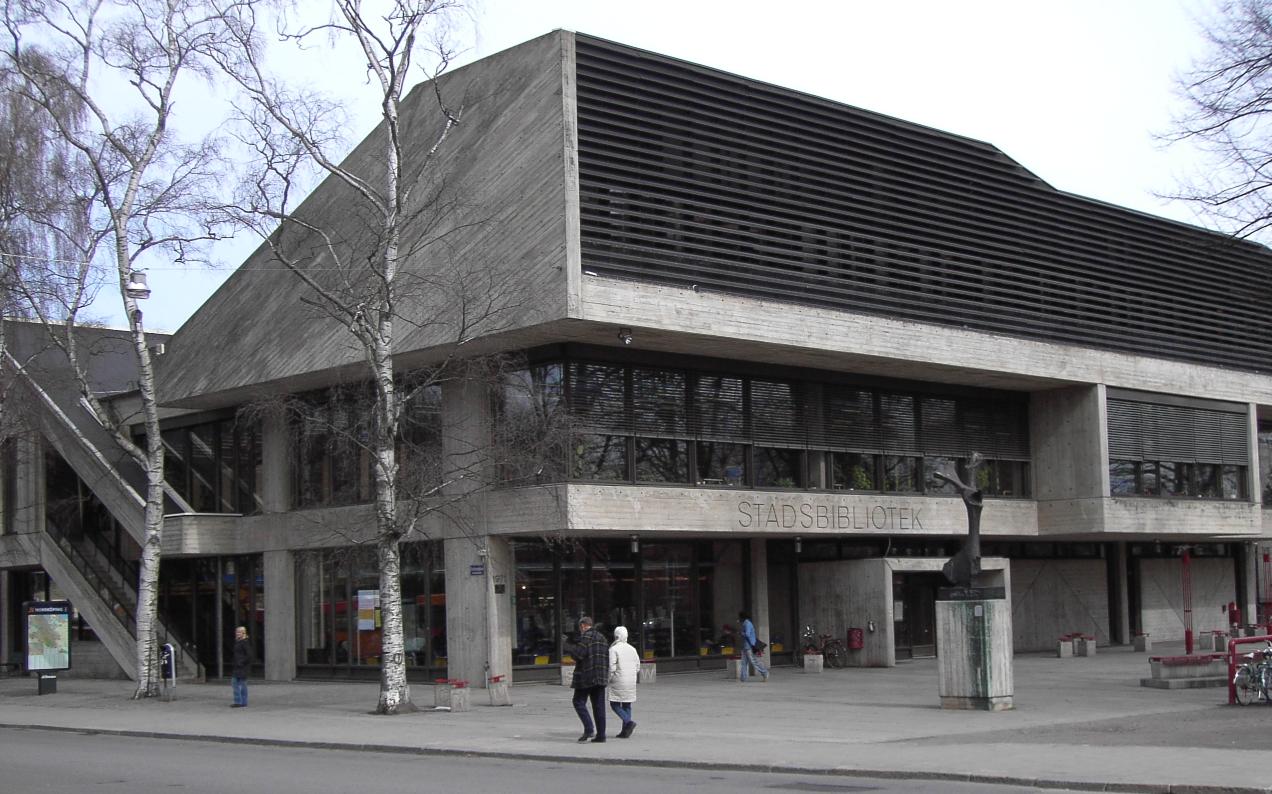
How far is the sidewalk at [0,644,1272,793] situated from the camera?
1561 cm

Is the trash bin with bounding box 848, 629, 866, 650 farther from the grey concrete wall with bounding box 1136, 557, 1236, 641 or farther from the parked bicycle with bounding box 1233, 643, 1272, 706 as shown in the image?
the grey concrete wall with bounding box 1136, 557, 1236, 641

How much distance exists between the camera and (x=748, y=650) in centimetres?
3194

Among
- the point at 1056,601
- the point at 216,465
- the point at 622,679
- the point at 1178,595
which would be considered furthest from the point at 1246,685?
the point at 216,465

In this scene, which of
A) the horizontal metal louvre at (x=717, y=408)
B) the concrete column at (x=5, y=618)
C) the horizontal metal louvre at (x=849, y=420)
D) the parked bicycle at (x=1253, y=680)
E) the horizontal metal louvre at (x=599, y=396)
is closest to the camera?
the parked bicycle at (x=1253, y=680)

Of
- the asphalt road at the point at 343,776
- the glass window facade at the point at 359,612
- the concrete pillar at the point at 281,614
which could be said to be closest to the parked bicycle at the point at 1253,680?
the asphalt road at the point at 343,776

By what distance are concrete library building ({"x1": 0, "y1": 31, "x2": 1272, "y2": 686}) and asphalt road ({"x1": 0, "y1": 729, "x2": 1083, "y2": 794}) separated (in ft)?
25.9

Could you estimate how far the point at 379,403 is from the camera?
85.5 ft

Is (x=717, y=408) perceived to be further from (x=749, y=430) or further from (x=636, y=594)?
(x=636, y=594)

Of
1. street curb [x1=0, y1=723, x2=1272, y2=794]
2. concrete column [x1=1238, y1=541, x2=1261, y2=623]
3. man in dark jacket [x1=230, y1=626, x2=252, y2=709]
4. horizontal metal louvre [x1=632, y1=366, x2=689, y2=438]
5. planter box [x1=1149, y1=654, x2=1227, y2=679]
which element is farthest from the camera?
concrete column [x1=1238, y1=541, x2=1261, y2=623]

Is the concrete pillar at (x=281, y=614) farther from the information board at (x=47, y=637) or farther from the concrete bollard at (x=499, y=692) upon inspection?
the concrete bollard at (x=499, y=692)

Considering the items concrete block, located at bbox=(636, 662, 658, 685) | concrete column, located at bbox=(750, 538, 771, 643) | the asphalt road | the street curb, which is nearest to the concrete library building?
concrete column, located at bbox=(750, 538, 771, 643)

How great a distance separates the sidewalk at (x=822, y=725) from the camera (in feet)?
51.2

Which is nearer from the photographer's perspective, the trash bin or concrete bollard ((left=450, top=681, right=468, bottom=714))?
concrete bollard ((left=450, top=681, right=468, bottom=714))

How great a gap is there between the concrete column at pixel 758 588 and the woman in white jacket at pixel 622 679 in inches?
635
